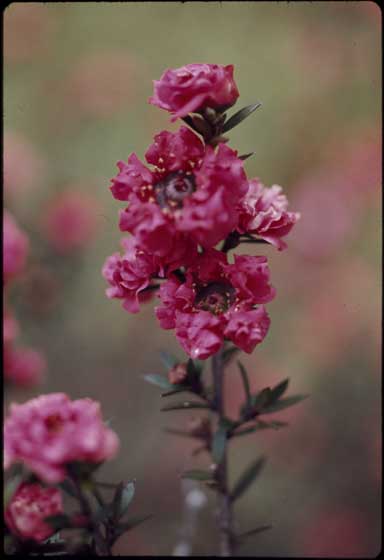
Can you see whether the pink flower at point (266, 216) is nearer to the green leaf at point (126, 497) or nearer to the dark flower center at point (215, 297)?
the dark flower center at point (215, 297)

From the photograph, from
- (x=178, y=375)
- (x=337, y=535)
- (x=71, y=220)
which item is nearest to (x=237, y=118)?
(x=178, y=375)

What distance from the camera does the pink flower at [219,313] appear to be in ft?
2.18

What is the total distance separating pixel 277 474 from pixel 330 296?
457 millimetres

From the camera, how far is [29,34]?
1816mm

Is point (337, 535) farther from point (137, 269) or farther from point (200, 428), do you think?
point (137, 269)

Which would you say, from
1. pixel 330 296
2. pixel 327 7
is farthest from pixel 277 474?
pixel 327 7

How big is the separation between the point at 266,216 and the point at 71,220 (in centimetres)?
92

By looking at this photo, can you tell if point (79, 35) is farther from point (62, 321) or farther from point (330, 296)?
point (330, 296)

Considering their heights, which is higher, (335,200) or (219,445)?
(335,200)

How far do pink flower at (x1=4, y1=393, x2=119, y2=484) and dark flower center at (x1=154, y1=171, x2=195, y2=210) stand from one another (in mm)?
217

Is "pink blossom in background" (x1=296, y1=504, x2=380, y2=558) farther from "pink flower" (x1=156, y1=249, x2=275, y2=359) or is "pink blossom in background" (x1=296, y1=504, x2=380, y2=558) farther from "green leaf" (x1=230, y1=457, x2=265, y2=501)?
"pink flower" (x1=156, y1=249, x2=275, y2=359)

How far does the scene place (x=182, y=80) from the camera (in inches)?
26.0

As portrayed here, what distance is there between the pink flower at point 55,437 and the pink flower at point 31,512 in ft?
0.24

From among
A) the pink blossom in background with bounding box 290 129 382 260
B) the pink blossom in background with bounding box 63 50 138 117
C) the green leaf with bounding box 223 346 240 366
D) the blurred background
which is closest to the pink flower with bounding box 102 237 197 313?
the green leaf with bounding box 223 346 240 366
